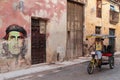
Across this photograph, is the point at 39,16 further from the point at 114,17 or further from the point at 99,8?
the point at 114,17

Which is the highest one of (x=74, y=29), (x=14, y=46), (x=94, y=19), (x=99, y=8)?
(x=99, y=8)

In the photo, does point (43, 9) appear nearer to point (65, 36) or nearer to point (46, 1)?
point (46, 1)

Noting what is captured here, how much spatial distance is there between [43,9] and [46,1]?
591mm

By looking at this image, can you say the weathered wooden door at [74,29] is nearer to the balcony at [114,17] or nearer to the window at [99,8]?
the window at [99,8]

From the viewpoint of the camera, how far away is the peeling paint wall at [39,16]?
13.8m

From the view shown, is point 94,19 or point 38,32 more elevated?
point 94,19

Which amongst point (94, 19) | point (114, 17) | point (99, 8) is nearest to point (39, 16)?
point (94, 19)

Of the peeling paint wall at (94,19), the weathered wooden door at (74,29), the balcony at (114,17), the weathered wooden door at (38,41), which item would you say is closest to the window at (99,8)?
the peeling paint wall at (94,19)

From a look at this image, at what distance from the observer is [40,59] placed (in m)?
16.9

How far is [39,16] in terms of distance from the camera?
53.7 feet

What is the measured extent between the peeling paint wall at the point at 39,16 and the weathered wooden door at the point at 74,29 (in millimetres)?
1241

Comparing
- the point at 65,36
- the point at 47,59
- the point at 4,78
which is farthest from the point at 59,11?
the point at 4,78

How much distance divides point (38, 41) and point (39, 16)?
4.60ft

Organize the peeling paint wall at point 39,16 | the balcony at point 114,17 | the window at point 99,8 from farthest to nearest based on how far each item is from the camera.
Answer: the balcony at point 114,17
the window at point 99,8
the peeling paint wall at point 39,16
